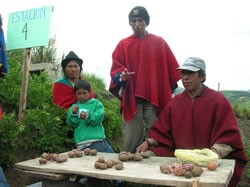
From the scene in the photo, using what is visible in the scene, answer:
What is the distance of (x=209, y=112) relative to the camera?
3820 millimetres

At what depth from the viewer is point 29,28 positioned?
4918 millimetres

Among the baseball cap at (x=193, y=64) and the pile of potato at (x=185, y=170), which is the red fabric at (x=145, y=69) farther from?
the pile of potato at (x=185, y=170)

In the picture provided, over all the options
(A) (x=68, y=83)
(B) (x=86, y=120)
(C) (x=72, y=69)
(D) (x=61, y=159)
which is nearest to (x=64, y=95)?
(A) (x=68, y=83)

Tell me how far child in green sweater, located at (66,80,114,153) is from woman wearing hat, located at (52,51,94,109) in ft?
0.73

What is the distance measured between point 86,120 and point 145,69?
0.94 m

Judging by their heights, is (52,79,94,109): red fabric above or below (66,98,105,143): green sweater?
above

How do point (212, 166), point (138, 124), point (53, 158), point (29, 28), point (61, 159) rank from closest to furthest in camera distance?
1. point (212, 166)
2. point (61, 159)
3. point (53, 158)
4. point (138, 124)
5. point (29, 28)

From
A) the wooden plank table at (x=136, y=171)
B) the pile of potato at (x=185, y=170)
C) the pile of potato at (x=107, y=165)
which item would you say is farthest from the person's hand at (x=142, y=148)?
the pile of potato at (x=185, y=170)

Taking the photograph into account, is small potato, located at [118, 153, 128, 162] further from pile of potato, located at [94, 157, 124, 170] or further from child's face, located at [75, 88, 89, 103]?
child's face, located at [75, 88, 89, 103]

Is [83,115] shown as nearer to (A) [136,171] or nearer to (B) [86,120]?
(B) [86,120]

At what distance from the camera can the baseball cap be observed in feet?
12.6

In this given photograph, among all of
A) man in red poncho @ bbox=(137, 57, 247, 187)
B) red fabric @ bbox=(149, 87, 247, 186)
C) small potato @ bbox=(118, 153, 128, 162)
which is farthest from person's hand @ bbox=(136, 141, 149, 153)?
small potato @ bbox=(118, 153, 128, 162)

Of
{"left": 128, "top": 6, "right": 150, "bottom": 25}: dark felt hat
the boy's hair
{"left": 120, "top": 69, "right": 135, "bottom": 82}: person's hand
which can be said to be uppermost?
{"left": 128, "top": 6, "right": 150, "bottom": 25}: dark felt hat

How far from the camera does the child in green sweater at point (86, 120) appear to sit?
15.1 feet
